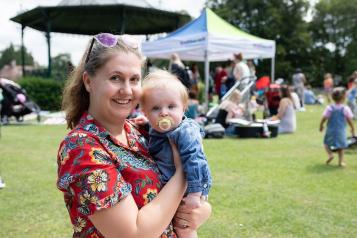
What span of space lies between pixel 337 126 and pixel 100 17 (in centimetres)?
1772

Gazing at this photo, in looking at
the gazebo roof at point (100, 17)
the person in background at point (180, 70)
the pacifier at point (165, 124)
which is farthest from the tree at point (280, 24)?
the pacifier at point (165, 124)

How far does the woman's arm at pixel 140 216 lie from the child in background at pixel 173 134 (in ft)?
0.34

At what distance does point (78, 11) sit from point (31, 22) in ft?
8.98

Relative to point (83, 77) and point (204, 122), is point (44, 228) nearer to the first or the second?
point (83, 77)

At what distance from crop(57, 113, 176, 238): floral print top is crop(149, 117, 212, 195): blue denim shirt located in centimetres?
7

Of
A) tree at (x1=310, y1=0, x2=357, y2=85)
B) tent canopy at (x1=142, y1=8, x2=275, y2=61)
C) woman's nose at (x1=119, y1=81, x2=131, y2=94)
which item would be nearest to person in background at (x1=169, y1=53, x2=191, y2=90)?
tent canopy at (x1=142, y1=8, x2=275, y2=61)

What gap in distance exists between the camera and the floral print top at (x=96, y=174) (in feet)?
4.88

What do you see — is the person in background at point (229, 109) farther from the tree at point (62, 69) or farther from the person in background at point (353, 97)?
the person in background at point (353, 97)

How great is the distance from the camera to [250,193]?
5.35 metres

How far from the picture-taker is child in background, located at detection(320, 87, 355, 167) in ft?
23.5

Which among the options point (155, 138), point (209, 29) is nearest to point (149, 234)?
point (155, 138)

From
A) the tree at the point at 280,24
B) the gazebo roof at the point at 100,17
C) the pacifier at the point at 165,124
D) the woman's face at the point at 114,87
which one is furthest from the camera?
the tree at the point at 280,24

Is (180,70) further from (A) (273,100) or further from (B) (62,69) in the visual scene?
(B) (62,69)

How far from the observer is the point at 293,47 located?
165 ft
